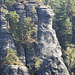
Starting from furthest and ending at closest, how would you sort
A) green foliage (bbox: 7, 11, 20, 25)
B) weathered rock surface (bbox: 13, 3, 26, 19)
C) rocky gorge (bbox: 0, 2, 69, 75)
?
weathered rock surface (bbox: 13, 3, 26, 19) < green foliage (bbox: 7, 11, 20, 25) < rocky gorge (bbox: 0, 2, 69, 75)

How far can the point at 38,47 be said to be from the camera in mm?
64938

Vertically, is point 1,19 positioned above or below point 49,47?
above

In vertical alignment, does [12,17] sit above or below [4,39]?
above

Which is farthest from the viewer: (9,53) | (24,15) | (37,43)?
(24,15)

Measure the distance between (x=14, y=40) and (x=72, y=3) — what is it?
31.0 metres

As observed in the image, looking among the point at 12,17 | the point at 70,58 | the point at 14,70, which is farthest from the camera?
the point at 70,58

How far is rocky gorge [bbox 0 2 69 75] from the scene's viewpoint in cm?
5428

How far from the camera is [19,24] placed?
66.6 metres

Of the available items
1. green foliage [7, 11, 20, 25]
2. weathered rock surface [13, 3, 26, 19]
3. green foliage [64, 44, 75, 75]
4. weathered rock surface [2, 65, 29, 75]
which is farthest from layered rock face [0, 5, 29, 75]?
green foliage [64, 44, 75, 75]

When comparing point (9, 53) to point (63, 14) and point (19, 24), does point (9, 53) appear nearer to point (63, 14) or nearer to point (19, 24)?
point (19, 24)

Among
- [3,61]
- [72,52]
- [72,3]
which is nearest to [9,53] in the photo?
[3,61]

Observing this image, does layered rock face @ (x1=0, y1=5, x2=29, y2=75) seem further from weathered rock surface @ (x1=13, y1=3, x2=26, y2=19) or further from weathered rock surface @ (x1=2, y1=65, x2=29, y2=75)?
weathered rock surface @ (x1=13, y1=3, x2=26, y2=19)

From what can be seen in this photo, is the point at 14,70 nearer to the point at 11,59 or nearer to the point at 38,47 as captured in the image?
the point at 11,59

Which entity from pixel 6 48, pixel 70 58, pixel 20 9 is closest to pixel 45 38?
pixel 70 58
